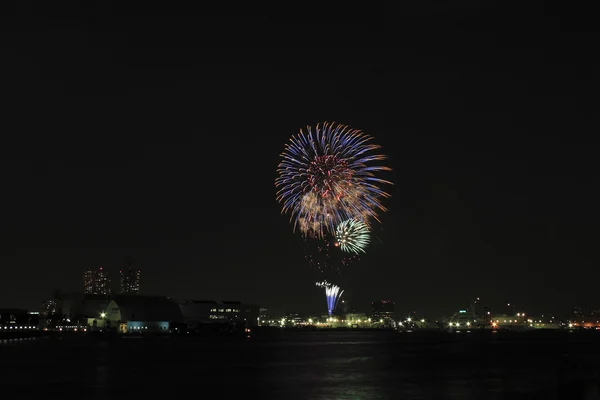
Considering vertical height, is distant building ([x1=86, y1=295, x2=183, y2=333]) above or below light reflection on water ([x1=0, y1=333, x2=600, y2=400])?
above

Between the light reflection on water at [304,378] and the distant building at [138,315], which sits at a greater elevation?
the distant building at [138,315]

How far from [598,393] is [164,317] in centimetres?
14707

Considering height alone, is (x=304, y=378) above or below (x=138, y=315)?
below

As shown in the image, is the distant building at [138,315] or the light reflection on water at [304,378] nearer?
the light reflection on water at [304,378]

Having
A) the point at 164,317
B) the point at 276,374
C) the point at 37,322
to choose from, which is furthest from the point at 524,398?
the point at 37,322

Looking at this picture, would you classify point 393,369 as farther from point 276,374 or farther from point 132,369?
point 132,369

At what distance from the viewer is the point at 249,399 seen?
3503 centimetres

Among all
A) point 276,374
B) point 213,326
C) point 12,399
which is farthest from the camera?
point 213,326

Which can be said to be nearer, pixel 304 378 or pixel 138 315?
pixel 304 378

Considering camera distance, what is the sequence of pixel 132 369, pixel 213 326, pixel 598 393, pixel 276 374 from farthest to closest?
pixel 213 326 → pixel 132 369 → pixel 276 374 → pixel 598 393

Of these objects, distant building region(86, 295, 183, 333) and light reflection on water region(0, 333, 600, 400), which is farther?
distant building region(86, 295, 183, 333)

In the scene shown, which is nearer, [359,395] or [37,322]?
[359,395]

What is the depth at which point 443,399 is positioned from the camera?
34.9 metres

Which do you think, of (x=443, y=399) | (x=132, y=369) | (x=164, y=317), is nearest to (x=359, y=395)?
(x=443, y=399)
